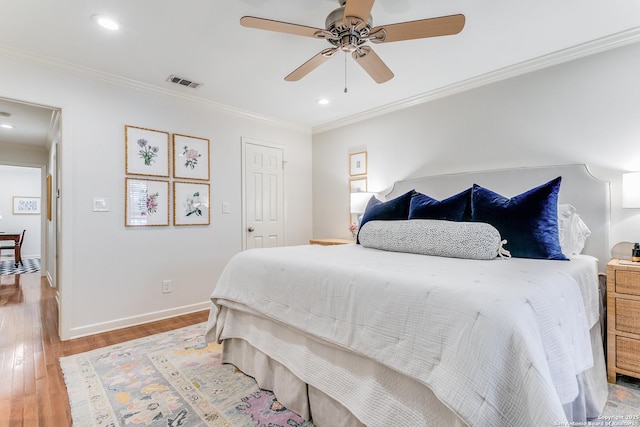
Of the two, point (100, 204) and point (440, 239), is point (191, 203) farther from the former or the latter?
point (440, 239)

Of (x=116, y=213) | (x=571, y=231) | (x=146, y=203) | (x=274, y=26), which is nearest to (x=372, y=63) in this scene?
(x=274, y=26)

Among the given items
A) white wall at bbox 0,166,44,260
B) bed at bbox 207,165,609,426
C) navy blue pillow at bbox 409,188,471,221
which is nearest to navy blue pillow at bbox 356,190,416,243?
navy blue pillow at bbox 409,188,471,221

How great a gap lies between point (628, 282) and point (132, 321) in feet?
13.1

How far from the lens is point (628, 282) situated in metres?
1.94

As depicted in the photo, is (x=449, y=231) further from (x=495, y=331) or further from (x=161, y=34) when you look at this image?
(x=161, y=34)

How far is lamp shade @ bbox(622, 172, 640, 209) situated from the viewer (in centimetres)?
209

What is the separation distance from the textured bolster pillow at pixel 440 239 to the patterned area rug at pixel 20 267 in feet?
24.8

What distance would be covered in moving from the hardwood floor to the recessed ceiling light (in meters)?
2.41

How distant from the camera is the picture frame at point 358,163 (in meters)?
4.14

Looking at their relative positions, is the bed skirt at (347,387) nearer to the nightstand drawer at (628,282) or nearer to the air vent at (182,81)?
the nightstand drawer at (628,282)

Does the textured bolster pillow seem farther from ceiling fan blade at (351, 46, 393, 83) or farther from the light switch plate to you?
the light switch plate

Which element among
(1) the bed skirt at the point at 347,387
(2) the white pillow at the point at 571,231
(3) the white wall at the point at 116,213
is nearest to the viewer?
(1) the bed skirt at the point at 347,387

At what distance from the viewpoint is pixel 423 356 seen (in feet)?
3.58

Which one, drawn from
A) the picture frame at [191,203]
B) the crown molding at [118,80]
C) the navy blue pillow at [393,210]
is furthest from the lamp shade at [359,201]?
the picture frame at [191,203]
